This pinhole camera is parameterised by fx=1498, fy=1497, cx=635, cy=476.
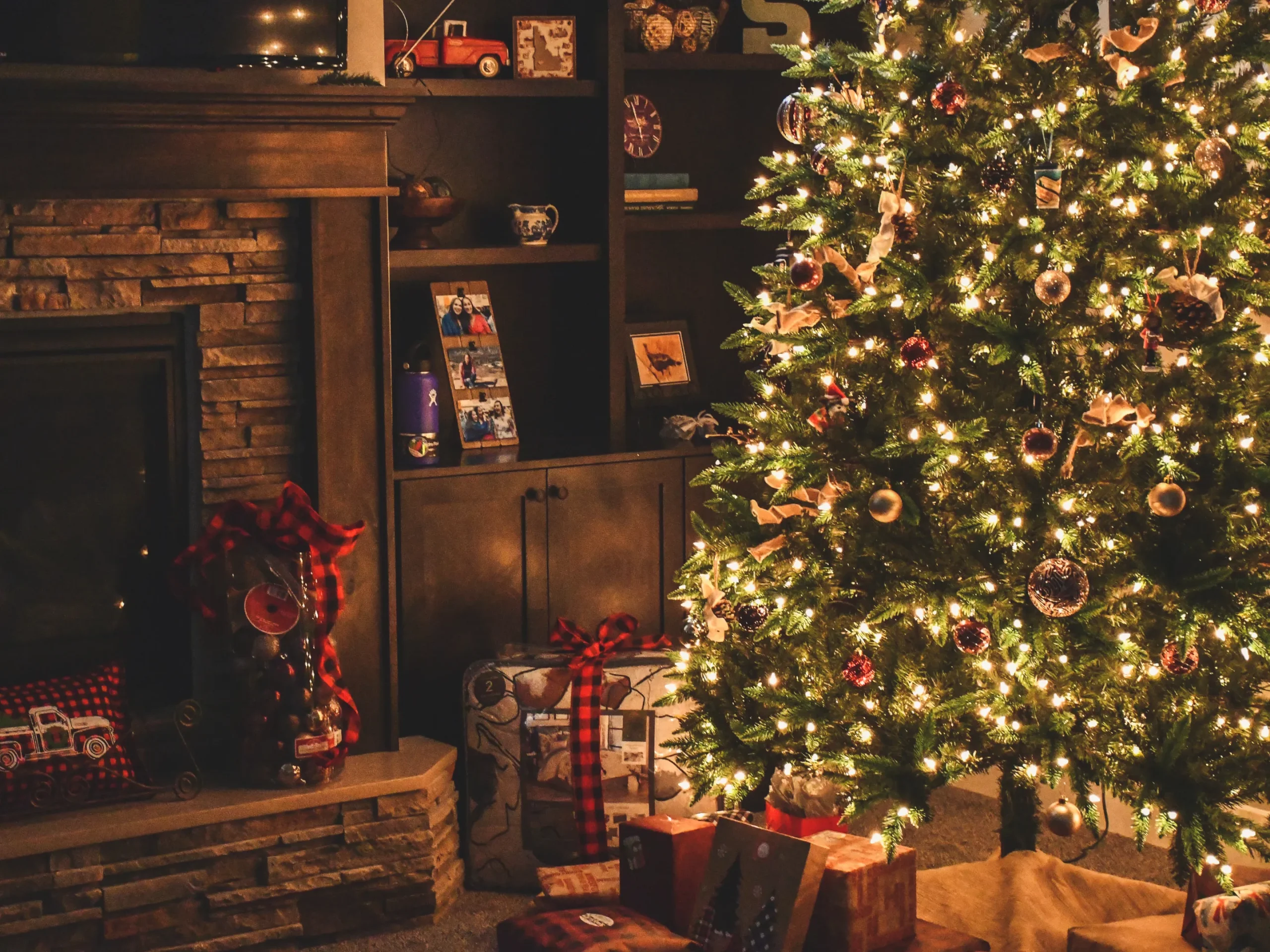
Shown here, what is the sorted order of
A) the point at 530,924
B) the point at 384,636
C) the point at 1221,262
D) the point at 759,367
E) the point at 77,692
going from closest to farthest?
the point at 1221,262
the point at 530,924
the point at 77,692
the point at 384,636
the point at 759,367

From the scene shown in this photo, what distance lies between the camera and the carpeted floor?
2984 millimetres

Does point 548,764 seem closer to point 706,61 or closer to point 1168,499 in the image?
point 1168,499

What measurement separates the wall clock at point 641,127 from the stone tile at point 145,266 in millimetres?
1249

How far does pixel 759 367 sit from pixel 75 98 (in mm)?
1880

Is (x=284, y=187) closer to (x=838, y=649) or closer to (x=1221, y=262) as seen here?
(x=838, y=649)

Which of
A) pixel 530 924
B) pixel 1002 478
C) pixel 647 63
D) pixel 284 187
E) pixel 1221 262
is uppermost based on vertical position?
pixel 647 63

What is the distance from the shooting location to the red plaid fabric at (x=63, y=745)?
9.21 ft

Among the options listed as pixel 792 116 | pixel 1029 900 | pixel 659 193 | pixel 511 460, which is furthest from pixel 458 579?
pixel 1029 900

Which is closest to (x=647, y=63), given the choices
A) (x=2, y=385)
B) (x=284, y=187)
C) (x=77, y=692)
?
(x=284, y=187)

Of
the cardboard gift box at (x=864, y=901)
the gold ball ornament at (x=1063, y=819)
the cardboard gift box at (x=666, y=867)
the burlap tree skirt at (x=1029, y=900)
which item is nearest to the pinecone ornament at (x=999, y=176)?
the gold ball ornament at (x=1063, y=819)

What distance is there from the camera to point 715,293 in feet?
13.5

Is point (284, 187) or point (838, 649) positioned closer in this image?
point (838, 649)

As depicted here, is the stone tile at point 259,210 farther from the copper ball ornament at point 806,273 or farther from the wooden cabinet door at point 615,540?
the copper ball ornament at point 806,273

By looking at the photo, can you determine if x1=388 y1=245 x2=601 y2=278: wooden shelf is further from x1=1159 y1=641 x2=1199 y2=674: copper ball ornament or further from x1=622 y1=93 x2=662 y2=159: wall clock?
x1=1159 y1=641 x2=1199 y2=674: copper ball ornament
